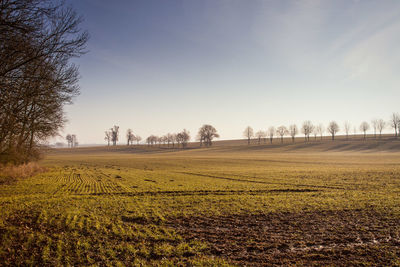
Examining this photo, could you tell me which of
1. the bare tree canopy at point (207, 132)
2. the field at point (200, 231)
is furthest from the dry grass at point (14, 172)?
the bare tree canopy at point (207, 132)

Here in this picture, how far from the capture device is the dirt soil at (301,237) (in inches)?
230

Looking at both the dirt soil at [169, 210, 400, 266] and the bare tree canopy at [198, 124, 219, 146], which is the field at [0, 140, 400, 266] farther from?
the bare tree canopy at [198, 124, 219, 146]

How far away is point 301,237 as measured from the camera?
7.34 metres

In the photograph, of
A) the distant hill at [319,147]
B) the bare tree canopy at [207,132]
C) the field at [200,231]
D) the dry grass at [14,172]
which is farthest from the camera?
the bare tree canopy at [207,132]

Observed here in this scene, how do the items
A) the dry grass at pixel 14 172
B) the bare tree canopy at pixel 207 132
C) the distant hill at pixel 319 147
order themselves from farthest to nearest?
1. the bare tree canopy at pixel 207 132
2. the distant hill at pixel 319 147
3. the dry grass at pixel 14 172

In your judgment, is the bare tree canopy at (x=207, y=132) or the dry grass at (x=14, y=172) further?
the bare tree canopy at (x=207, y=132)

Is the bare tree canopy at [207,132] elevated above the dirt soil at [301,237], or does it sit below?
A: above

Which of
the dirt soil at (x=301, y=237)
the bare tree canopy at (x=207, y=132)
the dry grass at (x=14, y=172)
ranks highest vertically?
the bare tree canopy at (x=207, y=132)

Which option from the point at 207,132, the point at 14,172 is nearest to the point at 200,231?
the point at 14,172

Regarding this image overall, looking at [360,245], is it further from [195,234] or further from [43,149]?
[43,149]

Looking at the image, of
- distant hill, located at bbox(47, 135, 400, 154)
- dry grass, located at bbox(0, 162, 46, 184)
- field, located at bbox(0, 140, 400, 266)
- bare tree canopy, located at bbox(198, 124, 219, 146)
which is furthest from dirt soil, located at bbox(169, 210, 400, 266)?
bare tree canopy, located at bbox(198, 124, 219, 146)

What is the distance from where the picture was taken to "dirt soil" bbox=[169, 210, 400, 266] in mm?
5846

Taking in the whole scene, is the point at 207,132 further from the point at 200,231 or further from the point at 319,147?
the point at 200,231

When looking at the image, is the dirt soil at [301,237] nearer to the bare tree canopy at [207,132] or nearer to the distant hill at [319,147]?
the distant hill at [319,147]
